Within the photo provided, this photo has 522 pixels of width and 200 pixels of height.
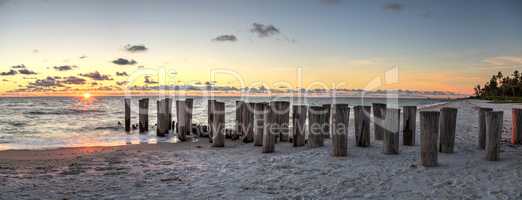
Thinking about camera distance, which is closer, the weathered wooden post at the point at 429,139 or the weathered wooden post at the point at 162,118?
the weathered wooden post at the point at 429,139

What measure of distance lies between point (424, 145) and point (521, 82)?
93047 millimetres

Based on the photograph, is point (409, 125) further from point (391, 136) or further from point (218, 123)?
point (218, 123)

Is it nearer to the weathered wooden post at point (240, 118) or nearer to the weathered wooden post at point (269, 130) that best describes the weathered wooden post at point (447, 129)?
the weathered wooden post at point (269, 130)

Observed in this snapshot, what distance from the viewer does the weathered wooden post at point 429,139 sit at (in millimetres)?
7562

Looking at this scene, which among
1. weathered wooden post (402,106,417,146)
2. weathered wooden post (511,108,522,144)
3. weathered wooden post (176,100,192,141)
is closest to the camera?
weathered wooden post (511,108,522,144)

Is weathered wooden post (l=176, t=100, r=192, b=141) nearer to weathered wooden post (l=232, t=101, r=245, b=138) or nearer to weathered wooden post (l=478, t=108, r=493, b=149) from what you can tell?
weathered wooden post (l=232, t=101, r=245, b=138)

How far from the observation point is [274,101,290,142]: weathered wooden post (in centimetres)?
1049

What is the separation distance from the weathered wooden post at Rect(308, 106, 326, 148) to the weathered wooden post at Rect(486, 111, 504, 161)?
3.73 meters

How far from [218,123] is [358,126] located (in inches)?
159

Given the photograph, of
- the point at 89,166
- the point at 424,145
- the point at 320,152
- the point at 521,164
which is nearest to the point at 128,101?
the point at 89,166

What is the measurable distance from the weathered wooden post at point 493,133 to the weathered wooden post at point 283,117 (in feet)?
15.7

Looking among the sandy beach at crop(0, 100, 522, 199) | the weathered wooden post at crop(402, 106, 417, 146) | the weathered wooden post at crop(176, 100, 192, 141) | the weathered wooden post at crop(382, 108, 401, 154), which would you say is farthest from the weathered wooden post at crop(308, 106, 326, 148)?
→ the weathered wooden post at crop(176, 100, 192, 141)

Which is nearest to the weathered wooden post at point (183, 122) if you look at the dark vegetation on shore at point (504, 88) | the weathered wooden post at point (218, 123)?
the weathered wooden post at point (218, 123)

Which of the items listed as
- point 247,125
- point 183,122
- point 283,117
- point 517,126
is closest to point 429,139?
point 283,117
